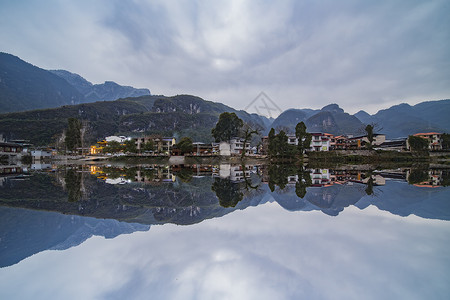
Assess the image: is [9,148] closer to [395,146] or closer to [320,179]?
[320,179]

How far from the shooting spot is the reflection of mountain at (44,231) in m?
3.81

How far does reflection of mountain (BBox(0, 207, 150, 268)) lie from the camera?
3813 millimetres

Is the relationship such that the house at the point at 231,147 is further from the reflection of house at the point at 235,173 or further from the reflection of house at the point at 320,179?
the reflection of house at the point at 320,179

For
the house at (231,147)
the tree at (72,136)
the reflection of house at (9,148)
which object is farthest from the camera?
the house at (231,147)

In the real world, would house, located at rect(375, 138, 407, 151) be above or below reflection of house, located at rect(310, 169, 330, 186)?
above

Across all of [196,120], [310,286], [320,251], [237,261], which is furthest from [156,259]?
[196,120]

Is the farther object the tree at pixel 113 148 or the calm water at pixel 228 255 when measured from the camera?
the tree at pixel 113 148

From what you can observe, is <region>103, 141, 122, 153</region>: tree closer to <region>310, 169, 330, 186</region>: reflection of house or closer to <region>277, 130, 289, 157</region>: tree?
<region>277, 130, 289, 157</region>: tree

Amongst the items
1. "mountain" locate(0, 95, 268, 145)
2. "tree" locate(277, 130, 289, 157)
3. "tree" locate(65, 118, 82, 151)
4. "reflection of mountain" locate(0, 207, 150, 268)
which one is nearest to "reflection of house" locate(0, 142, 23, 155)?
"tree" locate(65, 118, 82, 151)

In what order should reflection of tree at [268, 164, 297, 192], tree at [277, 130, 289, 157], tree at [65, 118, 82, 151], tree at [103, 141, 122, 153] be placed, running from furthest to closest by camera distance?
tree at [103, 141, 122, 153] → tree at [65, 118, 82, 151] → tree at [277, 130, 289, 157] → reflection of tree at [268, 164, 297, 192]

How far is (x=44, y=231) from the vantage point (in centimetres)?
479

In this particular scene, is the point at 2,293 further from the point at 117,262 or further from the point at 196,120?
the point at 196,120

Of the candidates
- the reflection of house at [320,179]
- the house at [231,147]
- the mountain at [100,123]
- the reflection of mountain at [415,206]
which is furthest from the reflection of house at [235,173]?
the mountain at [100,123]

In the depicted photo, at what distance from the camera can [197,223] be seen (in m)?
5.13
